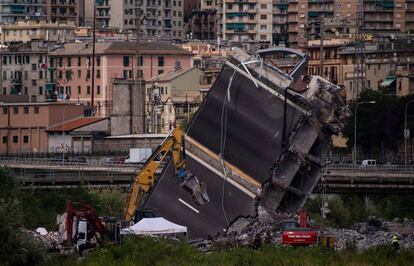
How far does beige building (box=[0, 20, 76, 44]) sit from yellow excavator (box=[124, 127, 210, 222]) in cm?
8171

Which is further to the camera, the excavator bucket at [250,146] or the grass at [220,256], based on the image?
the excavator bucket at [250,146]

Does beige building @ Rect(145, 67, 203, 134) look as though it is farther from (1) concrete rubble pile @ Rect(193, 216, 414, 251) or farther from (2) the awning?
(1) concrete rubble pile @ Rect(193, 216, 414, 251)

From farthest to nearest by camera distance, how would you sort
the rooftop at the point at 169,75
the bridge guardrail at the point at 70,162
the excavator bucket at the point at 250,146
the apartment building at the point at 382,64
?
1. the rooftop at the point at 169,75
2. the apartment building at the point at 382,64
3. the bridge guardrail at the point at 70,162
4. the excavator bucket at the point at 250,146

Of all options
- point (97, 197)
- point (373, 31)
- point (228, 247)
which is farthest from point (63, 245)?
point (373, 31)

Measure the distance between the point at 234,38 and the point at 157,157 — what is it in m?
94.0

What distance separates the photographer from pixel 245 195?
2507 inches

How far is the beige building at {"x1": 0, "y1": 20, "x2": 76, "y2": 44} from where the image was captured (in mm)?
150500

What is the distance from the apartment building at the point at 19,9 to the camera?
166250 millimetres

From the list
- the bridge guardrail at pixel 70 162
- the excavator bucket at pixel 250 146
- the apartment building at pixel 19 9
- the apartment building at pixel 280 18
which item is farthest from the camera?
the apartment building at pixel 19 9

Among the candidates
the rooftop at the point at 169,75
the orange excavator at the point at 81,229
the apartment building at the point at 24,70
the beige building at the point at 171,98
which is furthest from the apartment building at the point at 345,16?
the orange excavator at the point at 81,229

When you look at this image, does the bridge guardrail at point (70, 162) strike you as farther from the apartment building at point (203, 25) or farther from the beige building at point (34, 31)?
the apartment building at point (203, 25)

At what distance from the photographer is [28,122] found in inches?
4385

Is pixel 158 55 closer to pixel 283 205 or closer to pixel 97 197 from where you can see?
pixel 97 197

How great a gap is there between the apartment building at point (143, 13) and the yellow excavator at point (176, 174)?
9647cm
